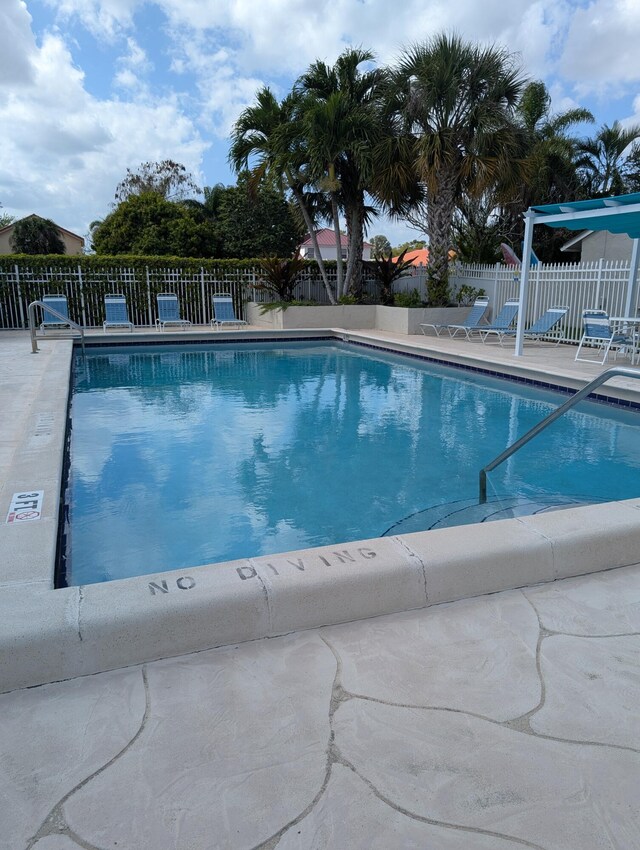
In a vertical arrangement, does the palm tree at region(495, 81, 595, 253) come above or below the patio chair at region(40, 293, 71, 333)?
above

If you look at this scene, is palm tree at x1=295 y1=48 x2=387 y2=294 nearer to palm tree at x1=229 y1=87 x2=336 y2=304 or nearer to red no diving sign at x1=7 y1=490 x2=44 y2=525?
palm tree at x1=229 y1=87 x2=336 y2=304

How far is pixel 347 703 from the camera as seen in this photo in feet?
6.64

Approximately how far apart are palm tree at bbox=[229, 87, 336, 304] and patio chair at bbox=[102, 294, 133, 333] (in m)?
4.93

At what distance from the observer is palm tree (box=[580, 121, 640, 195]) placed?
85.0 ft

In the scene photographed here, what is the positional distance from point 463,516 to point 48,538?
2.77 m

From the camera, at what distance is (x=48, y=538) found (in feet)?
10.0

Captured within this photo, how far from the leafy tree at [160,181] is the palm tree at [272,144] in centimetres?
2496

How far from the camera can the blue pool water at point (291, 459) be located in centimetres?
439

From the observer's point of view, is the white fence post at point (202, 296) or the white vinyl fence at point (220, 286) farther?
the white fence post at point (202, 296)

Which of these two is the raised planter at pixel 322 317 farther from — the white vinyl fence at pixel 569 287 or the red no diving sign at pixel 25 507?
the red no diving sign at pixel 25 507

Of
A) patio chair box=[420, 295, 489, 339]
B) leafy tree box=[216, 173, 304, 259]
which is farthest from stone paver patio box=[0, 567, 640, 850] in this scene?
leafy tree box=[216, 173, 304, 259]

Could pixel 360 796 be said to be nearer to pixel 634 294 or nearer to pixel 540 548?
pixel 540 548

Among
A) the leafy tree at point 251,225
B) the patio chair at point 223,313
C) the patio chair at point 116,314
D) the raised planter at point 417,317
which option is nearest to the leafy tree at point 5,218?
the leafy tree at point 251,225

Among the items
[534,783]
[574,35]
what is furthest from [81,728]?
[574,35]
